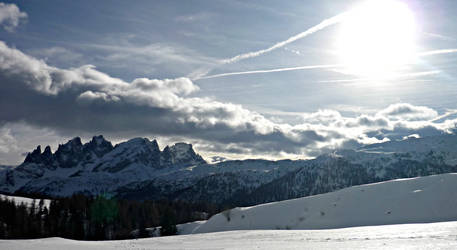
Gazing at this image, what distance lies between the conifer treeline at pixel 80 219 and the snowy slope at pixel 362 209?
Answer: 37.8 meters

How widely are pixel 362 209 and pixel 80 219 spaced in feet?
396

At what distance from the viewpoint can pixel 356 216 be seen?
9681cm

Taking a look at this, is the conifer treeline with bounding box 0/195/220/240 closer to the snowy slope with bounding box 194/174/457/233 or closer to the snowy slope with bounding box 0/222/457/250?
the snowy slope with bounding box 194/174/457/233

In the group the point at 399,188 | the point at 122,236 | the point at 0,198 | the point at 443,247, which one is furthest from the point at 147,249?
the point at 0,198

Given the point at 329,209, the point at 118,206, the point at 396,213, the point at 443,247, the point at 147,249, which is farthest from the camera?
the point at 118,206

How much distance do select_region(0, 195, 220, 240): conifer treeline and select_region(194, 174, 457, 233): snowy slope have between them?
37755 mm

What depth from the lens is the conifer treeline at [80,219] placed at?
458ft

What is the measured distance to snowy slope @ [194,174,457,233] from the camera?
89688 millimetres

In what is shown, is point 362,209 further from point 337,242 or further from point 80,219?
point 80,219

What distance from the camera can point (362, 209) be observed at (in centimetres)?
10069

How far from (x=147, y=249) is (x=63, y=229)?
126 metres

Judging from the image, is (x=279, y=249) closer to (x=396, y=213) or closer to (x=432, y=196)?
(x=396, y=213)

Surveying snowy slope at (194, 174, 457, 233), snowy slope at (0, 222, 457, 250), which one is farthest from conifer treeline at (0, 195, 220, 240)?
snowy slope at (0, 222, 457, 250)

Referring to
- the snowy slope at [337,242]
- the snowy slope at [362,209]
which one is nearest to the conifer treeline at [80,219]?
the snowy slope at [362,209]
